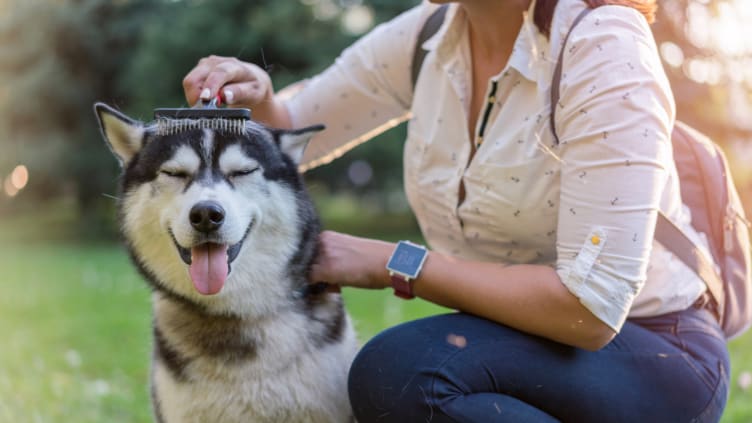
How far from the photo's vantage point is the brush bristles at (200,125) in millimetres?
2033

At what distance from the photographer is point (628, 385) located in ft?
6.48

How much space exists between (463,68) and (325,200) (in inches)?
578

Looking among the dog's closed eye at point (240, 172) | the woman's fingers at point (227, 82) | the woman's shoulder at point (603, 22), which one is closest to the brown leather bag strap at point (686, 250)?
the woman's shoulder at point (603, 22)

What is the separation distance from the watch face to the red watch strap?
2cm

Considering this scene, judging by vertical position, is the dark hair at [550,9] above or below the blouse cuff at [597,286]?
above

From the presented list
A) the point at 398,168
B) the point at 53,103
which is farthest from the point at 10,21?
the point at 398,168

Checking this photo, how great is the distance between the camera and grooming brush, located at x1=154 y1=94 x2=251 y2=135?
2.01 meters

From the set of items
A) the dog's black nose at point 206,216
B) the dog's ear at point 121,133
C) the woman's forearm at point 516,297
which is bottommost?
the woman's forearm at point 516,297

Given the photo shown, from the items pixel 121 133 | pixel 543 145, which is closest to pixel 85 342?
pixel 121 133

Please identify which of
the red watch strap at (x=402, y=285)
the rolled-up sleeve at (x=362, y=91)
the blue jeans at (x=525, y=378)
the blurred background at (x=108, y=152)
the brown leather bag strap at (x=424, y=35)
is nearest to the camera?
the blue jeans at (x=525, y=378)

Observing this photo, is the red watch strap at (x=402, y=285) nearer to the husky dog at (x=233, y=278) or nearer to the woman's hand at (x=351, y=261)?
the woman's hand at (x=351, y=261)

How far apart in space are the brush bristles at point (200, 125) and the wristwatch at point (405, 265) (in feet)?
1.67

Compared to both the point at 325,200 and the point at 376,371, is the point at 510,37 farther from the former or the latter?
the point at 325,200

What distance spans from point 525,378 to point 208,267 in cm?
82
